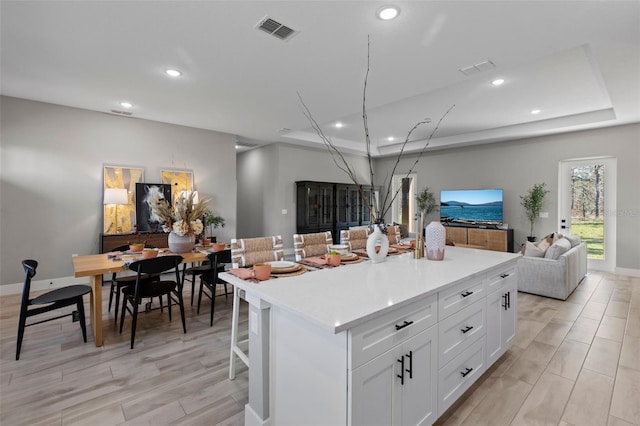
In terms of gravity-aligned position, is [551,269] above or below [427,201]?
below

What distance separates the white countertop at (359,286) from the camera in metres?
1.22

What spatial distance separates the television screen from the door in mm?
1120

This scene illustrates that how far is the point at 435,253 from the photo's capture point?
238cm

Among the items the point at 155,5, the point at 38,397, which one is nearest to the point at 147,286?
the point at 38,397

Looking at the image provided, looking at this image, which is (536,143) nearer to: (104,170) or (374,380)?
(374,380)

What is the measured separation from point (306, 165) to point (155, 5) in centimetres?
563

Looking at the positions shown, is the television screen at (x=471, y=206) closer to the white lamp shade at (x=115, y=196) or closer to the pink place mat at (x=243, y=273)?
the pink place mat at (x=243, y=273)

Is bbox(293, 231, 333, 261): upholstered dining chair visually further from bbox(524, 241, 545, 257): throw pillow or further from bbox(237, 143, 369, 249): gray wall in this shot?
bbox(237, 143, 369, 249): gray wall

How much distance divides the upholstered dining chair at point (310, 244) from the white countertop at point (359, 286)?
629 mm

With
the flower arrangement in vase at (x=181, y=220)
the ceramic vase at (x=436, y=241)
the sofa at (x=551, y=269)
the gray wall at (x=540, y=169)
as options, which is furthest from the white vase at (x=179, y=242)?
the gray wall at (x=540, y=169)

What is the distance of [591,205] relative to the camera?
5746 mm

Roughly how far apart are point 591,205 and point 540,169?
3.62 feet

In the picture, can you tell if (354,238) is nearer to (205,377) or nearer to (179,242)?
(205,377)

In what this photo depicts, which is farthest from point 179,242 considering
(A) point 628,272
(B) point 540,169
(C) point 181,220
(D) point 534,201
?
(A) point 628,272
